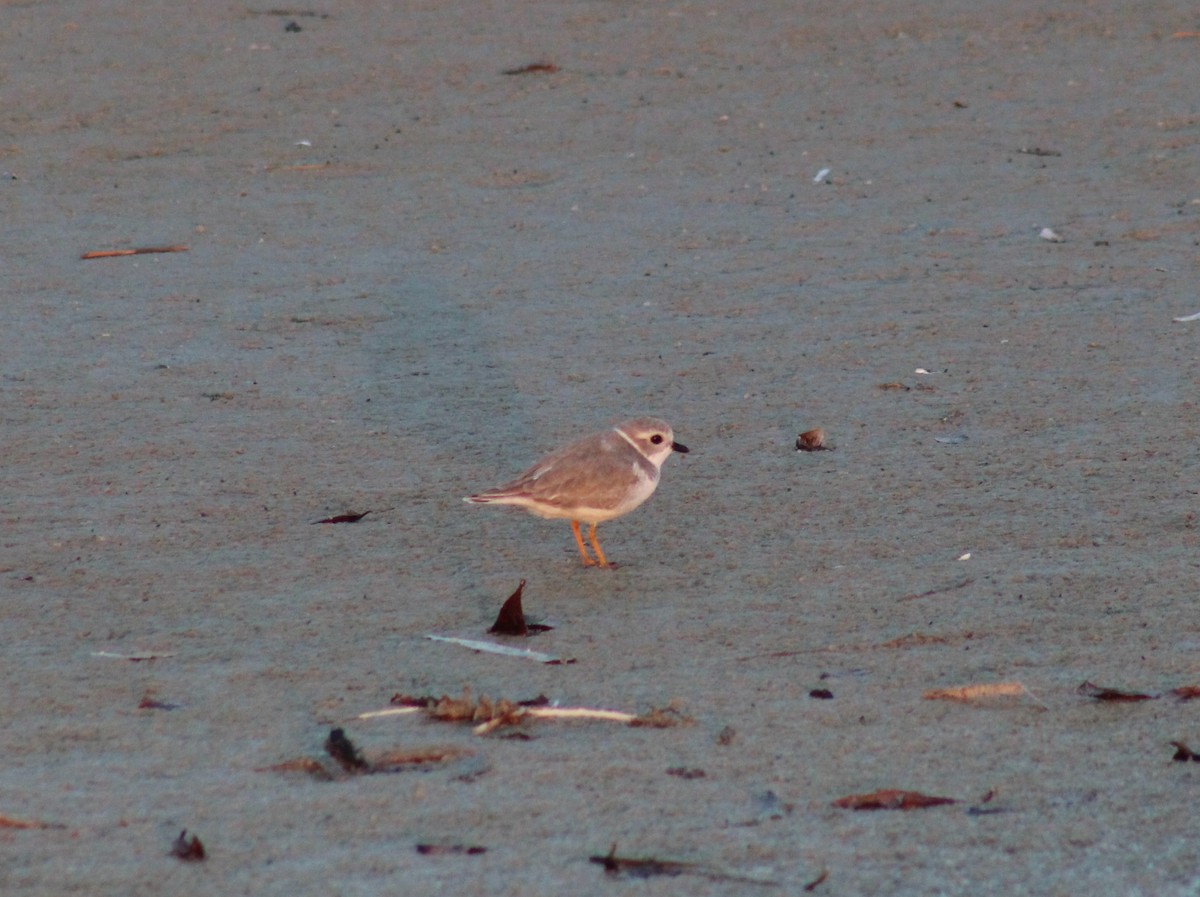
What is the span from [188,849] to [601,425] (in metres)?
3.20

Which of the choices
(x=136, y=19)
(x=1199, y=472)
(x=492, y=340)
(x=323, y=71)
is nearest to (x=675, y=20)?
(x=323, y=71)

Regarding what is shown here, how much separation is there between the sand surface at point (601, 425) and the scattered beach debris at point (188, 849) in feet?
0.07

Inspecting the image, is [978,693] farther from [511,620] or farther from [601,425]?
[601,425]

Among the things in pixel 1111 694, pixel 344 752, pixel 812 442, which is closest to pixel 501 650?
pixel 344 752

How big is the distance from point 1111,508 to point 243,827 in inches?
119

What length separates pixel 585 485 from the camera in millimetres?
4762

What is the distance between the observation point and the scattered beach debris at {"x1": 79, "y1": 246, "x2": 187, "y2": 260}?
8.17 m

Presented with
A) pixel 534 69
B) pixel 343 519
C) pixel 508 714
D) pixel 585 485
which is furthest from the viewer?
pixel 534 69

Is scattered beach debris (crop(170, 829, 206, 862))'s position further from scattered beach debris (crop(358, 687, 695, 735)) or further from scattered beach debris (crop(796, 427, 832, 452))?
scattered beach debris (crop(796, 427, 832, 452))

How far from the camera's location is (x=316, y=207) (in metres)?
9.03

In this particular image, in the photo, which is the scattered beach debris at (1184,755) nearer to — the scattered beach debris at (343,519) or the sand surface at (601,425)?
the sand surface at (601,425)

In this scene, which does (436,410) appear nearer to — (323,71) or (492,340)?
(492,340)

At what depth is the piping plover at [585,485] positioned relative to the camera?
4.76 m

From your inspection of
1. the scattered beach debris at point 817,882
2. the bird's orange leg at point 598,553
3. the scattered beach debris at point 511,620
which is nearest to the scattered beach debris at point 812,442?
the bird's orange leg at point 598,553
